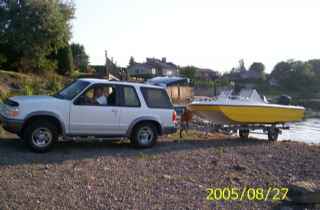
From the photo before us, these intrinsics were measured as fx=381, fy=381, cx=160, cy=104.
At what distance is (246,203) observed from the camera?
6355 mm

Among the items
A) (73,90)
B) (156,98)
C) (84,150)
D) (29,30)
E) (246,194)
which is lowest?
(246,194)

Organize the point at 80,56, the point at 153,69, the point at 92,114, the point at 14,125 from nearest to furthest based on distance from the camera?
1. the point at 14,125
2. the point at 92,114
3. the point at 80,56
4. the point at 153,69

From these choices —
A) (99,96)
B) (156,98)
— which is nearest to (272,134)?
(156,98)

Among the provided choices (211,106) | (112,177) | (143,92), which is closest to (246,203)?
(112,177)

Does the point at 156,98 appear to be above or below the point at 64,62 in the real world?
below

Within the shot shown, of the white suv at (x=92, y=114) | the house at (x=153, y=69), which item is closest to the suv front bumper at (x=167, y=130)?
the white suv at (x=92, y=114)

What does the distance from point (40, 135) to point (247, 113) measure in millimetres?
7048

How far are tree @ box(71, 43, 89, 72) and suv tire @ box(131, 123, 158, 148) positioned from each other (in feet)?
139

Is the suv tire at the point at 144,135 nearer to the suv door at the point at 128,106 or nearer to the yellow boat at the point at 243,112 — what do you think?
the suv door at the point at 128,106

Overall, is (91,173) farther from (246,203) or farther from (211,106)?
(211,106)

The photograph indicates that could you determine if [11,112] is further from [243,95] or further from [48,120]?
[243,95]

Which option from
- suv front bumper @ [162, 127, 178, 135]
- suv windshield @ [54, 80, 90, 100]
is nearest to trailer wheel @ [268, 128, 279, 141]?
suv front bumper @ [162, 127, 178, 135]

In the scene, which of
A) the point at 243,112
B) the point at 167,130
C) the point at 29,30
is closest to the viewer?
the point at 167,130

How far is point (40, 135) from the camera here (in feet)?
29.3
